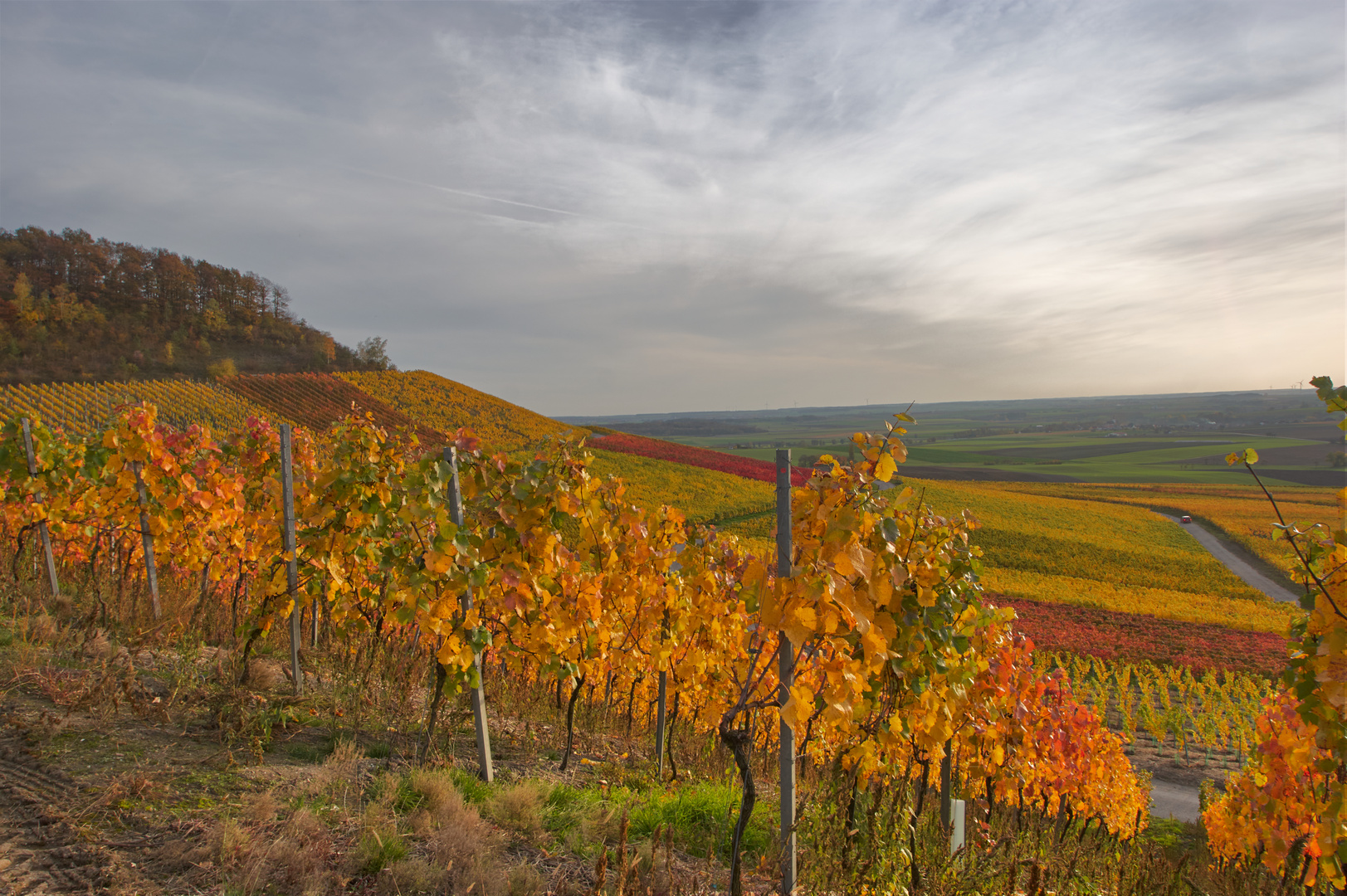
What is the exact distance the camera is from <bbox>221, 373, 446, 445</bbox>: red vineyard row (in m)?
41.6

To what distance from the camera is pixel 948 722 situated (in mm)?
3588

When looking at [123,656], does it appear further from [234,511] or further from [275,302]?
[275,302]

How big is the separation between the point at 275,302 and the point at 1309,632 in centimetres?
9010

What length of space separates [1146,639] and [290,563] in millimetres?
27015

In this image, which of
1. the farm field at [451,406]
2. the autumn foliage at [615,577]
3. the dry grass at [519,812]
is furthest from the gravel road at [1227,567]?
the farm field at [451,406]

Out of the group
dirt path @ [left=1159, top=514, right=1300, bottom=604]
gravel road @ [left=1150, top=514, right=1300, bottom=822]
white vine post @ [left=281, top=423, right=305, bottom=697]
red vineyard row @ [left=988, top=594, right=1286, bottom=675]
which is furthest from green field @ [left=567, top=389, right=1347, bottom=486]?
white vine post @ [left=281, top=423, right=305, bottom=697]

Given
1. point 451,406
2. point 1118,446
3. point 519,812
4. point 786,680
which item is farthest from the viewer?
point 1118,446

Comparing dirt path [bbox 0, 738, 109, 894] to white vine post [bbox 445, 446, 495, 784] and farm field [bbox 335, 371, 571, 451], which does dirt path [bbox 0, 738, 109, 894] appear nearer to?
white vine post [bbox 445, 446, 495, 784]

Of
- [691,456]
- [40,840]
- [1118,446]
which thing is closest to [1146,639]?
[40,840]

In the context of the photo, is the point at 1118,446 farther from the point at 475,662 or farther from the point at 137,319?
the point at 137,319

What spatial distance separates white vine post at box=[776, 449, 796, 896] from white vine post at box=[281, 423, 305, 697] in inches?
136

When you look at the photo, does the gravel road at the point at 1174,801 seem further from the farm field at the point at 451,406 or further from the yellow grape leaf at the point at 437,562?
the farm field at the point at 451,406

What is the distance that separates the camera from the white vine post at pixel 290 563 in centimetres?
423

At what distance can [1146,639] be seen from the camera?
71.4ft
